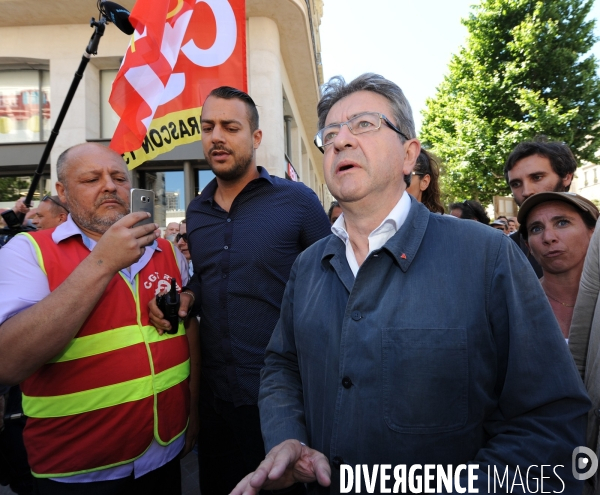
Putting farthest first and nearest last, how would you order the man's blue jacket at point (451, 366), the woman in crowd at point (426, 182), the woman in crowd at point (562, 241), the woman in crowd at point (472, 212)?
1. the woman in crowd at point (472, 212)
2. the woman in crowd at point (426, 182)
3. the woman in crowd at point (562, 241)
4. the man's blue jacket at point (451, 366)

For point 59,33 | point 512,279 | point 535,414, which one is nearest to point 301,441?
point 535,414

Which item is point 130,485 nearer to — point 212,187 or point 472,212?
point 212,187

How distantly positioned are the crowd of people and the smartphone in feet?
0.37

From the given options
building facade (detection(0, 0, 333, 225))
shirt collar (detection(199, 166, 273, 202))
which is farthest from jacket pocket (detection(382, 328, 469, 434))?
building facade (detection(0, 0, 333, 225))

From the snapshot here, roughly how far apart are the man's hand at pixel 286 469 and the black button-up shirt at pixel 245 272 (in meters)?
0.89

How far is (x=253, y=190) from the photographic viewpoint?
2.42 metres

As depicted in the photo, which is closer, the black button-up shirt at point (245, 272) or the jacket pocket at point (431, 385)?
the jacket pocket at point (431, 385)

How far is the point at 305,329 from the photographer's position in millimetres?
1499

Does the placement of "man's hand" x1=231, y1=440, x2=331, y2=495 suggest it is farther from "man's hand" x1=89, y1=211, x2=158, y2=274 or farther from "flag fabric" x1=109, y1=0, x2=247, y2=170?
"flag fabric" x1=109, y1=0, x2=247, y2=170

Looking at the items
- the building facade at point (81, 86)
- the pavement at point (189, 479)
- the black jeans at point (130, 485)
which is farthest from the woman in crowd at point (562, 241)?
the building facade at point (81, 86)

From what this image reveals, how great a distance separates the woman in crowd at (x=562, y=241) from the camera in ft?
7.12

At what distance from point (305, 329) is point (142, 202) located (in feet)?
3.41

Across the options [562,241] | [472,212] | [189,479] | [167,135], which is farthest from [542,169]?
[189,479]

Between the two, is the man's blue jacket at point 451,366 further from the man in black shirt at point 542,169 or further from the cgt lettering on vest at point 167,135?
the cgt lettering on vest at point 167,135
